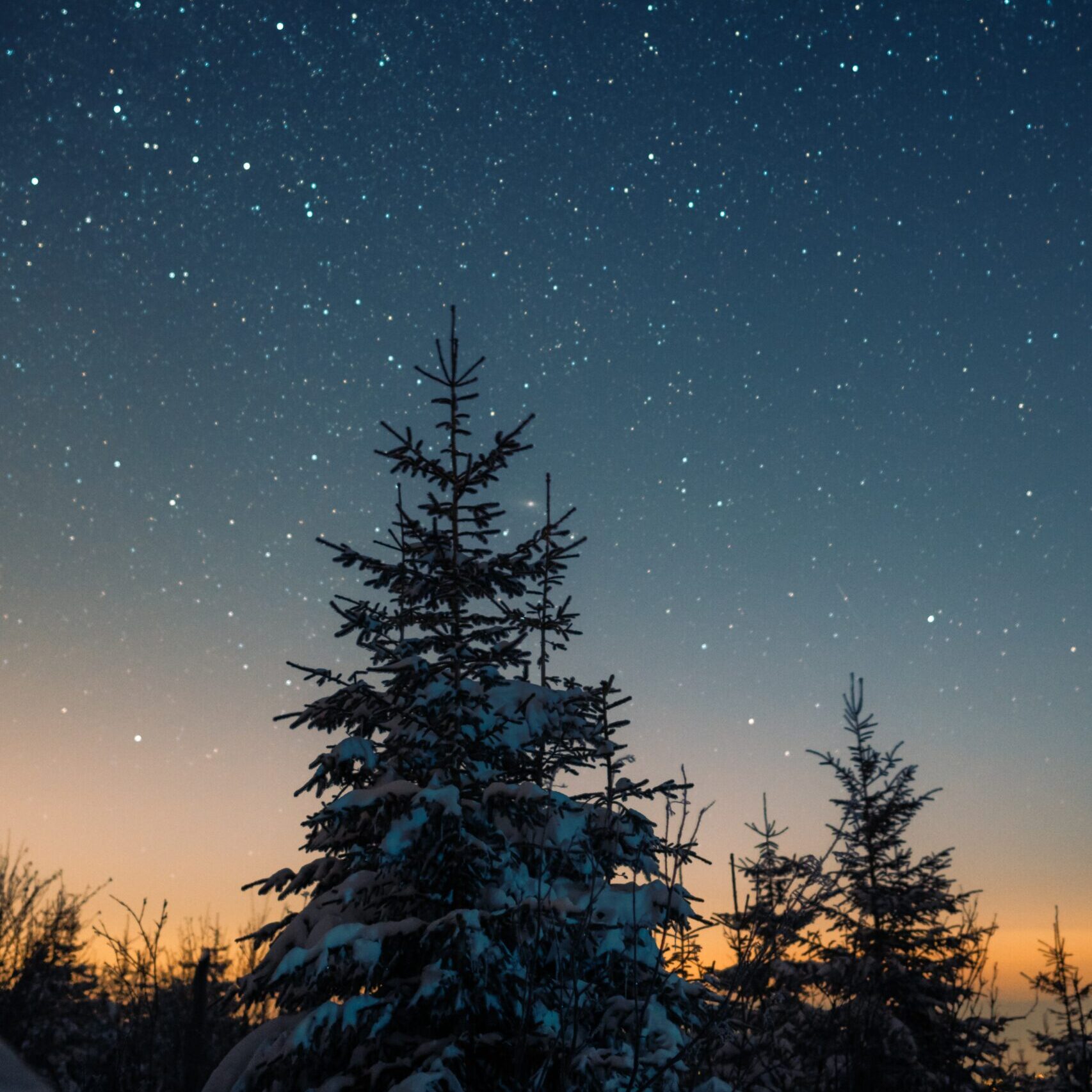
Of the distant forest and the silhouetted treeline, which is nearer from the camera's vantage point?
the distant forest

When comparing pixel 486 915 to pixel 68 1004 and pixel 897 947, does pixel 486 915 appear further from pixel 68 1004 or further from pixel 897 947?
pixel 68 1004

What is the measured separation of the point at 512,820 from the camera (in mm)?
8945

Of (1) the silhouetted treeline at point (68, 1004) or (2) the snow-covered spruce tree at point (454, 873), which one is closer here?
(2) the snow-covered spruce tree at point (454, 873)

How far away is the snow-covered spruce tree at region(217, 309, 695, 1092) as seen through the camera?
726 centimetres

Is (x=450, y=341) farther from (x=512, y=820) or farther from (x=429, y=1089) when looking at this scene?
(x=429, y=1089)

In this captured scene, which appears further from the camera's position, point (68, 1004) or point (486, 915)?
point (68, 1004)

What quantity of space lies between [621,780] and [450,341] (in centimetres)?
592

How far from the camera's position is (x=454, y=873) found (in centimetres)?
836

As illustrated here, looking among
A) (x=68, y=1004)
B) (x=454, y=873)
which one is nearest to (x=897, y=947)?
(x=454, y=873)

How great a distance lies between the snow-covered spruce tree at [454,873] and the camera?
7.26 metres

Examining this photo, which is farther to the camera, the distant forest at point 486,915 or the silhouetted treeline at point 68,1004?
the silhouetted treeline at point 68,1004

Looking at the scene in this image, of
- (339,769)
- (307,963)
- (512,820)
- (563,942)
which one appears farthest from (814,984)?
(339,769)

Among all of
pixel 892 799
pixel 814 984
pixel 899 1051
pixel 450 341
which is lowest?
pixel 899 1051

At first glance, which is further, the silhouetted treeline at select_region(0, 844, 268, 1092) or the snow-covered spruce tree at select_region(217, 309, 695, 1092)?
the silhouetted treeline at select_region(0, 844, 268, 1092)
